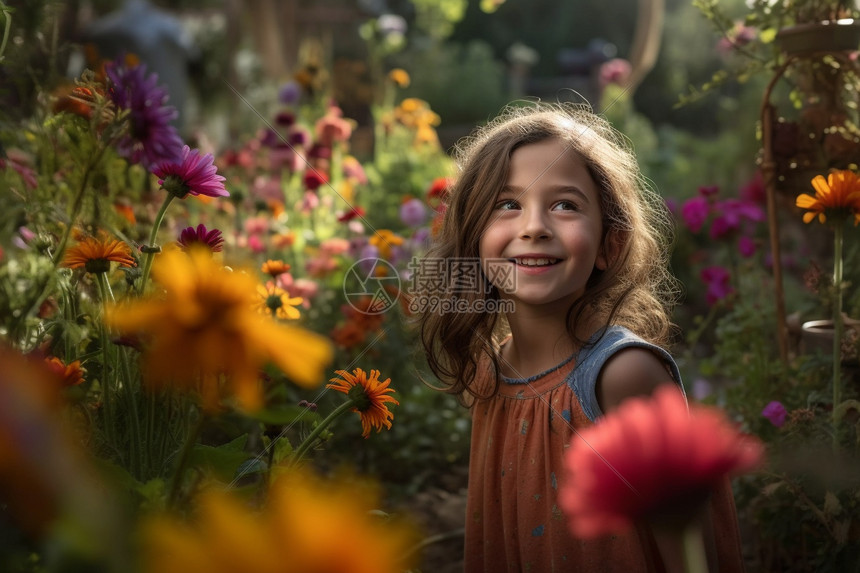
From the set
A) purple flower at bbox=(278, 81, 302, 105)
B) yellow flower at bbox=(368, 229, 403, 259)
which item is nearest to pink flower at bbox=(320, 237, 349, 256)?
yellow flower at bbox=(368, 229, 403, 259)

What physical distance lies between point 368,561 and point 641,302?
120 centimetres

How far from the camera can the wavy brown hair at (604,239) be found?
128 centimetres

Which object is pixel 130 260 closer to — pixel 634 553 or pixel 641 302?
pixel 634 553

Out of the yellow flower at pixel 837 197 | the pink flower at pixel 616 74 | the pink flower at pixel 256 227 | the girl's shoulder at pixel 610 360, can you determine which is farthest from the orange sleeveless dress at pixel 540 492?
the pink flower at pixel 616 74

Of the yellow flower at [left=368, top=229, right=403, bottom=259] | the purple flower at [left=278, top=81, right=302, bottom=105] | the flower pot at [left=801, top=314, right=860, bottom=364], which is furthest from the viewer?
the purple flower at [left=278, top=81, right=302, bottom=105]

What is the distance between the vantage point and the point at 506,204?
49.6 inches

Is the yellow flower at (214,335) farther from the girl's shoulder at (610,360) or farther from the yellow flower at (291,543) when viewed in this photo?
the girl's shoulder at (610,360)

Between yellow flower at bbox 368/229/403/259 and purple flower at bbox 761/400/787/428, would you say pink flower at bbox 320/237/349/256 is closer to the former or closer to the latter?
yellow flower at bbox 368/229/403/259

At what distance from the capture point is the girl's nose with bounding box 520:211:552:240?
1153 mm

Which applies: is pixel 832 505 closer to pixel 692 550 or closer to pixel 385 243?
pixel 692 550

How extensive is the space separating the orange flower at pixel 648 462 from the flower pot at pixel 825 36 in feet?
4.91

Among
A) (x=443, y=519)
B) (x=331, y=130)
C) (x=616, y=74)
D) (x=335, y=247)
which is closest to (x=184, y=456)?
(x=443, y=519)

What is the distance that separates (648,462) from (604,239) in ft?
3.31

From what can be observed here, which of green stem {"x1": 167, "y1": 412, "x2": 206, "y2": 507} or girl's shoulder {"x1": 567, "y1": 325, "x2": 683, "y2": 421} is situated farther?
girl's shoulder {"x1": 567, "y1": 325, "x2": 683, "y2": 421}
